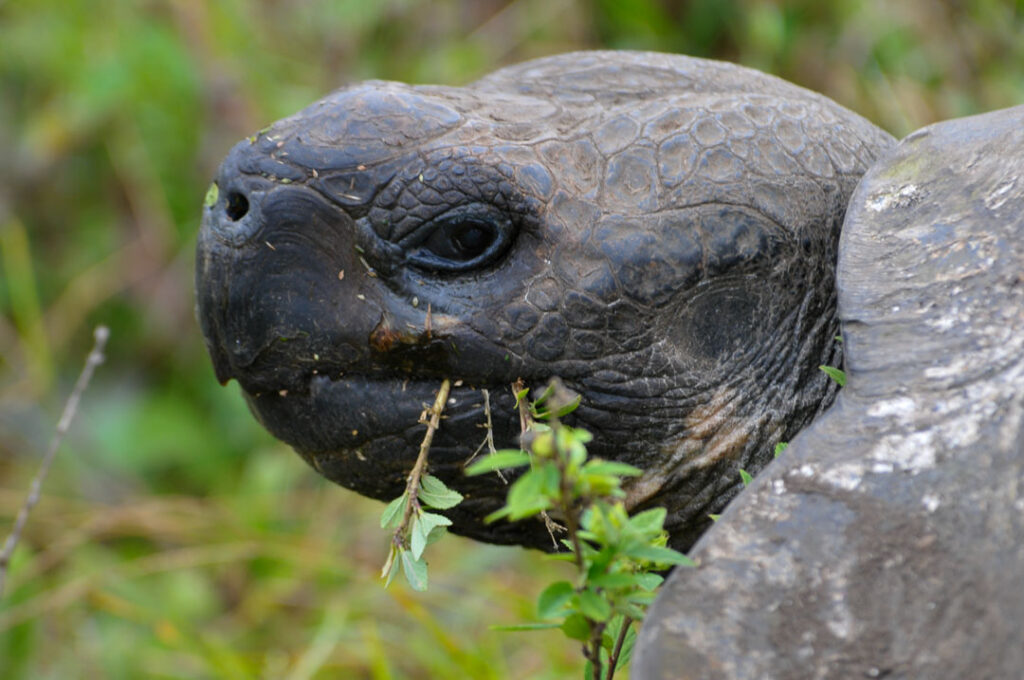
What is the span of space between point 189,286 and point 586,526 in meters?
3.41

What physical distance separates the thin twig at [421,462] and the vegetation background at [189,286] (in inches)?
61.1

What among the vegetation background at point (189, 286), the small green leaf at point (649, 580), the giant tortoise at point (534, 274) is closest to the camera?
the small green leaf at point (649, 580)

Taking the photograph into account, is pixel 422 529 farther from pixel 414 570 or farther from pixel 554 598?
pixel 554 598

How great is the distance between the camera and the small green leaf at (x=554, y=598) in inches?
43.2

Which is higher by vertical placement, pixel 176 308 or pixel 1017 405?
pixel 1017 405

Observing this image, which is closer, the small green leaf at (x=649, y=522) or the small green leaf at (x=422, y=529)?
the small green leaf at (x=649, y=522)

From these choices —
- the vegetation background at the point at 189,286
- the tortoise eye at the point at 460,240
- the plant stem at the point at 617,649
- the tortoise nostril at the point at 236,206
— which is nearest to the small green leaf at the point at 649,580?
the plant stem at the point at 617,649

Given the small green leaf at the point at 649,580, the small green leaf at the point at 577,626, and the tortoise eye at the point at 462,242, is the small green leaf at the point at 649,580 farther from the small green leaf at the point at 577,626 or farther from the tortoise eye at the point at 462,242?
the tortoise eye at the point at 462,242

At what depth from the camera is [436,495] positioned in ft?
4.51

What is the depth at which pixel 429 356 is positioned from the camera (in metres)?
1.48

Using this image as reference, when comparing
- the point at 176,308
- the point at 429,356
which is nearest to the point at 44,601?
the point at 176,308

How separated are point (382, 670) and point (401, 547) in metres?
1.48

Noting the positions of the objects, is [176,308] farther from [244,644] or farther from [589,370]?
[589,370]

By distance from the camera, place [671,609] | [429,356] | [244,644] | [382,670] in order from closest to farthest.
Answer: [671,609]
[429,356]
[382,670]
[244,644]
